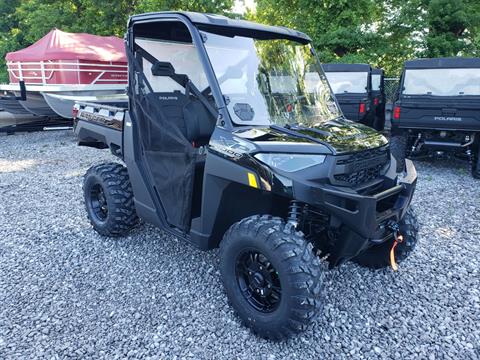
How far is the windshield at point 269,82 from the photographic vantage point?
2.75m

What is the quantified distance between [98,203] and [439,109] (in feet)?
19.3

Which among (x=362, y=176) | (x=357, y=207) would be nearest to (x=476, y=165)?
(x=362, y=176)

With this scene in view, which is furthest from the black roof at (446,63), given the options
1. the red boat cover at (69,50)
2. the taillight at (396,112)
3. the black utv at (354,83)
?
the red boat cover at (69,50)

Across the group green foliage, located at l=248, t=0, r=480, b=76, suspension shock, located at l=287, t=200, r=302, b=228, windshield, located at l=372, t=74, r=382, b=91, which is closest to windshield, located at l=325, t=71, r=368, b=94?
windshield, located at l=372, t=74, r=382, b=91

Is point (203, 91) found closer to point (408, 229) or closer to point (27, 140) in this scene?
point (408, 229)

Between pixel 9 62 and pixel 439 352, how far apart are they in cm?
1220


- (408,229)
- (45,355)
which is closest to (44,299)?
(45,355)

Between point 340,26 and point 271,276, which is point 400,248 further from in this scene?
point 340,26

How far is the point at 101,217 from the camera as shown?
13.7ft

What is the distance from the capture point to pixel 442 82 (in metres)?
7.17

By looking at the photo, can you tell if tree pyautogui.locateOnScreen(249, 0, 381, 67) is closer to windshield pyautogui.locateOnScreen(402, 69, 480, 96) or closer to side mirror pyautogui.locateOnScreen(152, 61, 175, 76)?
windshield pyautogui.locateOnScreen(402, 69, 480, 96)

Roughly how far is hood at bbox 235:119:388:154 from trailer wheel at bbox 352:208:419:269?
0.77 m

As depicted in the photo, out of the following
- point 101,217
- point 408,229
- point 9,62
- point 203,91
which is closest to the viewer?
point 203,91

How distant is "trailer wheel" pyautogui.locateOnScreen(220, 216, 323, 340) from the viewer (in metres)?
2.33
